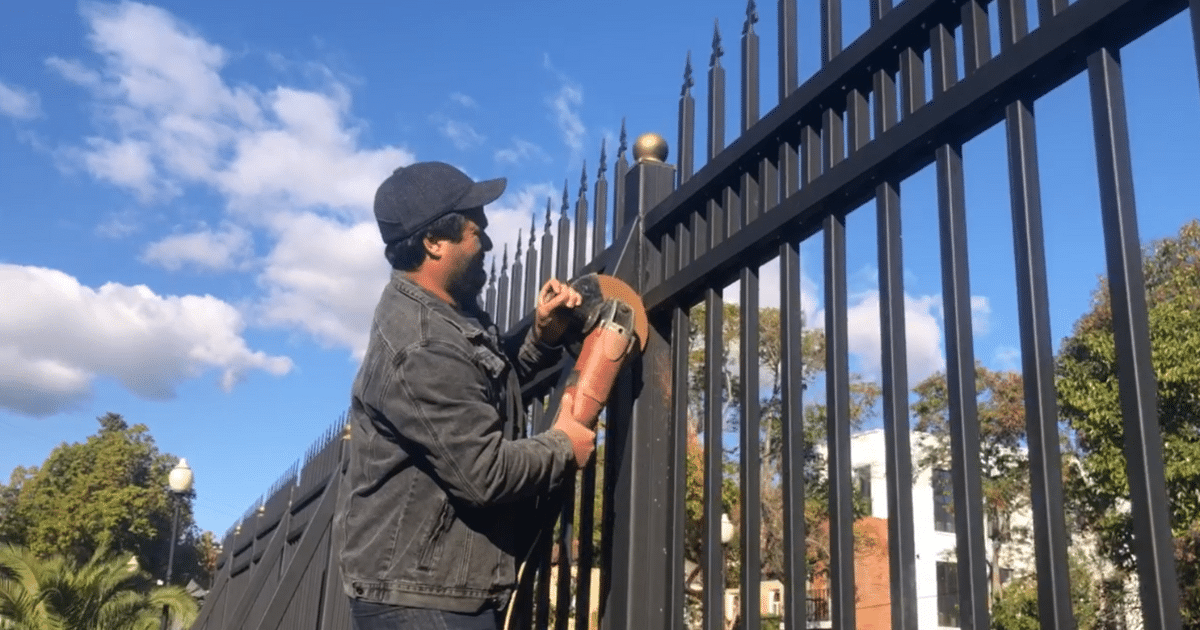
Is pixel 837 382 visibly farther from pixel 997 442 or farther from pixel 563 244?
pixel 997 442

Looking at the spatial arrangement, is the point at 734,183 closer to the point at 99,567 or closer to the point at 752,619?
the point at 752,619

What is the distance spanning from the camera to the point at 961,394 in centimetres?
186

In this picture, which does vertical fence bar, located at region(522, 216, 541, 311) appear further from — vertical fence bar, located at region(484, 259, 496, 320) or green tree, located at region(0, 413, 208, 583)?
green tree, located at region(0, 413, 208, 583)

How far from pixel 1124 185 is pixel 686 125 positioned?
5.82 ft

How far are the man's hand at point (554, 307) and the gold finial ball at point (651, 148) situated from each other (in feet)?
2.27

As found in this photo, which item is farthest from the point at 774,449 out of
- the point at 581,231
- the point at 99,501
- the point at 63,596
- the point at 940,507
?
the point at 99,501

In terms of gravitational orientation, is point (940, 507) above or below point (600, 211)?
above

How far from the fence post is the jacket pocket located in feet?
1.93

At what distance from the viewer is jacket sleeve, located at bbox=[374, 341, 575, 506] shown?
2576 mm

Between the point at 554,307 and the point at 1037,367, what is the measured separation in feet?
4.95

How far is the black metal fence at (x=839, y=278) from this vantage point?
64.0 inches

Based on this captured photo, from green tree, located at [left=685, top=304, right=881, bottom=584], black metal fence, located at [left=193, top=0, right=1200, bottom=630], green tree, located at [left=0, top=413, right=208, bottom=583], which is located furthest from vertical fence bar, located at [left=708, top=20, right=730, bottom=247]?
green tree, located at [left=0, top=413, right=208, bottom=583]

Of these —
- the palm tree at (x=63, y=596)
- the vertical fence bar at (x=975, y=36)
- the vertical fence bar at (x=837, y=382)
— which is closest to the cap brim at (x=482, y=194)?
the vertical fence bar at (x=837, y=382)

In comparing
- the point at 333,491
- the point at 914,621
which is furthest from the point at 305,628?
the point at 914,621
